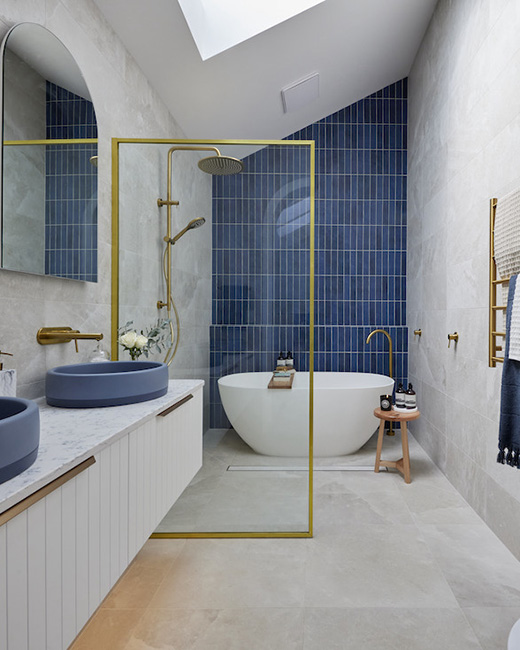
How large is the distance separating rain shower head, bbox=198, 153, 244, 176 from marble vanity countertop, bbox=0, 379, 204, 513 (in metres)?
1.20

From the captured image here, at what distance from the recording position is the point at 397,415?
131 inches

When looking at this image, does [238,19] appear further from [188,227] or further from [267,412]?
[267,412]

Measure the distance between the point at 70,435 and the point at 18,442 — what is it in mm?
339

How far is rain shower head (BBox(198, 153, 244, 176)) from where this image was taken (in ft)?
7.79

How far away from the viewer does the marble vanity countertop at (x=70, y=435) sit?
0.85 m

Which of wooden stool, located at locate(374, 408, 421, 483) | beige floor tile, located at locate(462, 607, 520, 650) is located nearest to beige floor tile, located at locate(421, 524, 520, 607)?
beige floor tile, located at locate(462, 607, 520, 650)

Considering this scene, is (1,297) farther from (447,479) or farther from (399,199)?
(399,199)

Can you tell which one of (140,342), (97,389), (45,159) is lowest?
(97,389)

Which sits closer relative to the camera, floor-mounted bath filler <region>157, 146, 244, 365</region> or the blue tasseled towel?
the blue tasseled towel

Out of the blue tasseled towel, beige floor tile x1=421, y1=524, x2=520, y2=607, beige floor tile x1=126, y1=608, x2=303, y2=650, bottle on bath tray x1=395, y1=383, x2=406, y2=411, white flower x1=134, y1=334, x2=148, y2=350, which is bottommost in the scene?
beige floor tile x1=126, y1=608, x2=303, y2=650

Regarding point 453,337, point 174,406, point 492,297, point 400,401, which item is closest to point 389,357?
point 400,401

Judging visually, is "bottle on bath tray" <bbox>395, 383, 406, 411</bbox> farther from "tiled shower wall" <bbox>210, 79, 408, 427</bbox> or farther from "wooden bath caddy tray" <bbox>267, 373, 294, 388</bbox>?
"wooden bath caddy tray" <bbox>267, 373, 294, 388</bbox>

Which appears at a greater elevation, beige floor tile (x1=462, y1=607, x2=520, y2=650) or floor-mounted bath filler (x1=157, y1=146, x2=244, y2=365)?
floor-mounted bath filler (x1=157, y1=146, x2=244, y2=365)

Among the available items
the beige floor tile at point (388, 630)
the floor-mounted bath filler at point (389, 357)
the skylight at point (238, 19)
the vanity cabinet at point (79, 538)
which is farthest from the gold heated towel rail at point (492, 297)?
the floor-mounted bath filler at point (389, 357)
